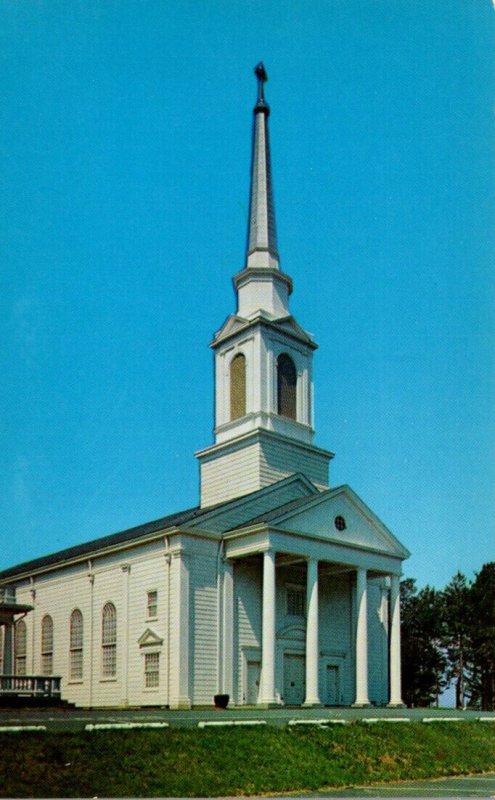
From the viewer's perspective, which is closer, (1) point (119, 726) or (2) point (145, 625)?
(1) point (119, 726)

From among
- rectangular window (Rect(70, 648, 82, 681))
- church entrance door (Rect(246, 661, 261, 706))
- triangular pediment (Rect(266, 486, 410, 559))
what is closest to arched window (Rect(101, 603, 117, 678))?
rectangular window (Rect(70, 648, 82, 681))

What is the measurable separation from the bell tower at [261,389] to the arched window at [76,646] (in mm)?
8531

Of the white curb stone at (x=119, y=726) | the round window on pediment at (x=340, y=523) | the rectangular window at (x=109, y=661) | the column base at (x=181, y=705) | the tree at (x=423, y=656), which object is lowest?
the tree at (x=423, y=656)

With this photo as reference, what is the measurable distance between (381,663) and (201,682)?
12.2m

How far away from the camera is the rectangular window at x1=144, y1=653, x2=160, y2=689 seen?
3691 centimetres

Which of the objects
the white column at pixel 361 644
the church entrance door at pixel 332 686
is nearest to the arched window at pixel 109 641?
the church entrance door at pixel 332 686

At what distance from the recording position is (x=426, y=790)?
20156 mm

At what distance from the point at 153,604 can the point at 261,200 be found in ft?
77.2

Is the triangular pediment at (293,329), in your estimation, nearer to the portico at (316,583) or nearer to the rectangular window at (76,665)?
the portico at (316,583)

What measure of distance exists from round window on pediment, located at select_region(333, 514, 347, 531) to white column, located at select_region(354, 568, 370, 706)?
2.18 m

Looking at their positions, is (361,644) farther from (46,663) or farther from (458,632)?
(458,632)

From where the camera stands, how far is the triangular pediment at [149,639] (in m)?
36.9

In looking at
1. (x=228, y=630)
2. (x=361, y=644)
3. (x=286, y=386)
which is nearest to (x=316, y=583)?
(x=228, y=630)

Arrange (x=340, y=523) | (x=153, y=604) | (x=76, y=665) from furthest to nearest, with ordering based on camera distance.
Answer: (x=76, y=665) < (x=340, y=523) < (x=153, y=604)
